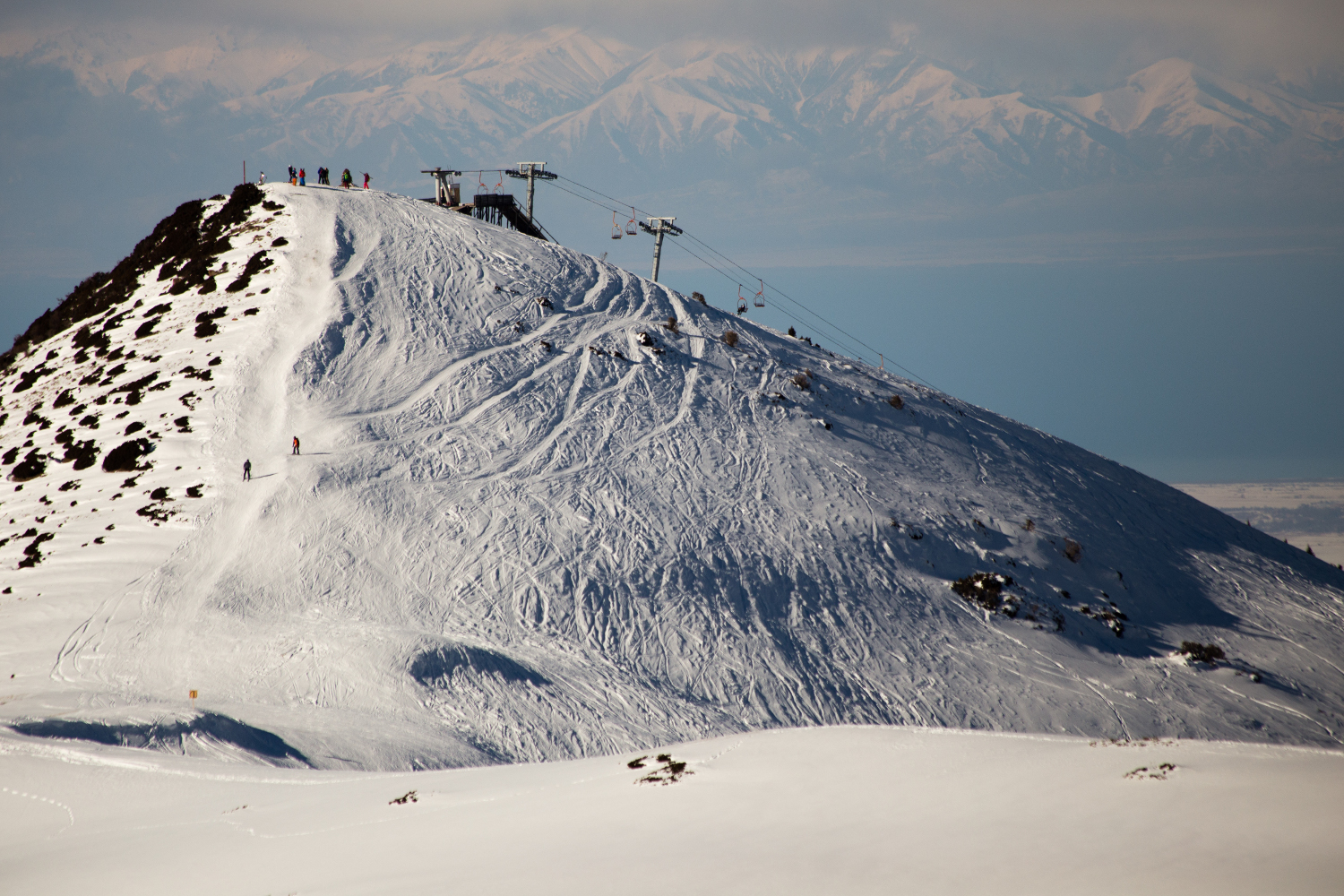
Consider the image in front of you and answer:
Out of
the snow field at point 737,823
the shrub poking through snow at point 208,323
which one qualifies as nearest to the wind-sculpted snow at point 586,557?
the shrub poking through snow at point 208,323

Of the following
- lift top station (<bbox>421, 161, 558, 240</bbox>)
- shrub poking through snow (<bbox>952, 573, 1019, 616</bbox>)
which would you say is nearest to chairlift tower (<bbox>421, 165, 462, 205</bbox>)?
lift top station (<bbox>421, 161, 558, 240</bbox>)

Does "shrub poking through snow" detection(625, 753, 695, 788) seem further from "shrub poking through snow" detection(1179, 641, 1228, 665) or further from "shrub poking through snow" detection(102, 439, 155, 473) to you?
"shrub poking through snow" detection(102, 439, 155, 473)

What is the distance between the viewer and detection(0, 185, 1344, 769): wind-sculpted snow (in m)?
33.6

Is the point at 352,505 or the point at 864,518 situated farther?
the point at 864,518

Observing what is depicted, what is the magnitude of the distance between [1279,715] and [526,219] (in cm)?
5514

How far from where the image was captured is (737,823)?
18.4m

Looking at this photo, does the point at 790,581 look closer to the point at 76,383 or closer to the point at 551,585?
the point at 551,585

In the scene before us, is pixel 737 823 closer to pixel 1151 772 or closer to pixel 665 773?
pixel 665 773

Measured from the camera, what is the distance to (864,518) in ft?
150

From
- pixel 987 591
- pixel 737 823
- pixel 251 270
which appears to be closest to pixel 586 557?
pixel 987 591

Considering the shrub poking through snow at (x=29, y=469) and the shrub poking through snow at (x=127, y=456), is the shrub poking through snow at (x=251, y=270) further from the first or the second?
the shrub poking through snow at (x=29, y=469)

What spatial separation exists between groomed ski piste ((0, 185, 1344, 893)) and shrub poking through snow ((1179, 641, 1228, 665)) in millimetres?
813

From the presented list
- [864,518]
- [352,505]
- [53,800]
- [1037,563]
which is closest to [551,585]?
[352,505]

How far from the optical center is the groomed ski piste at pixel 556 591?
1986cm
